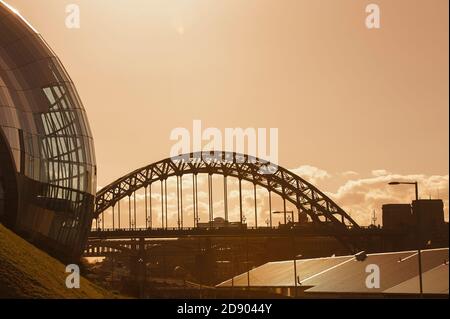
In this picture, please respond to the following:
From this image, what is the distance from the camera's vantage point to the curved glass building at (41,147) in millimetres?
37531

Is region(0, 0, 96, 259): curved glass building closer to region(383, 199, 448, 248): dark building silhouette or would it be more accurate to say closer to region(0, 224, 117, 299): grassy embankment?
region(0, 224, 117, 299): grassy embankment

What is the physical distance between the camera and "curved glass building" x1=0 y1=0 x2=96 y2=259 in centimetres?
3753

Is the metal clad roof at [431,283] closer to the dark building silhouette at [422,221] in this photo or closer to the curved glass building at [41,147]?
→ the curved glass building at [41,147]

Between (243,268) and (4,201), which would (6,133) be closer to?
(4,201)

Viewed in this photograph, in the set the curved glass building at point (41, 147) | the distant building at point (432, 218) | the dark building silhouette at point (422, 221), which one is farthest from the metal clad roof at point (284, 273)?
the distant building at point (432, 218)

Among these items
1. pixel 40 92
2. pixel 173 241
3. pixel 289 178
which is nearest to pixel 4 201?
pixel 40 92

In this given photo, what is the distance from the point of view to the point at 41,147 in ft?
127

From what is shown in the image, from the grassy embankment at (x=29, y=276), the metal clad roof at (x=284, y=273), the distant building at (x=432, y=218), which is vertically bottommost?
the metal clad roof at (x=284, y=273)

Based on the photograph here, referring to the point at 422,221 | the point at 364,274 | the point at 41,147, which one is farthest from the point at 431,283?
the point at 422,221

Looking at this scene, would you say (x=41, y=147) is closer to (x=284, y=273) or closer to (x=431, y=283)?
(x=431, y=283)

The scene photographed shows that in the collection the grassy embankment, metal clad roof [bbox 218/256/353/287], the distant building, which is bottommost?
metal clad roof [bbox 218/256/353/287]

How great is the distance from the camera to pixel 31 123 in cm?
3853

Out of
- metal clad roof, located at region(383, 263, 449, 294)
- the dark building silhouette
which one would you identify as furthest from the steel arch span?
metal clad roof, located at region(383, 263, 449, 294)

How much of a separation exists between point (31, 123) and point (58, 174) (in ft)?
8.60
